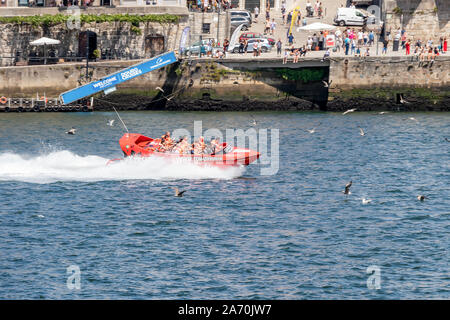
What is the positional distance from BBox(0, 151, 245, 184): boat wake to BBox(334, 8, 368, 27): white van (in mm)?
33361

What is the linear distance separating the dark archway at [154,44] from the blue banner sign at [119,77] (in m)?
6.54

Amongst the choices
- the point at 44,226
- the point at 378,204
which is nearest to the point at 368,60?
the point at 378,204

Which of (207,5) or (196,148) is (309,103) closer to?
(207,5)

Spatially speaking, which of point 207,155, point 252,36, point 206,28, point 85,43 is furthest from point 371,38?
point 207,155

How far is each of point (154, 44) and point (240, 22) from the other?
8189 mm

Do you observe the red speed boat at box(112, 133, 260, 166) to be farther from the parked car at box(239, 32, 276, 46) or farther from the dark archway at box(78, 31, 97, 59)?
the dark archway at box(78, 31, 97, 59)

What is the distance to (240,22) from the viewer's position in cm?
7825

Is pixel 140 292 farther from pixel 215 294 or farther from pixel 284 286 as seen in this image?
pixel 284 286

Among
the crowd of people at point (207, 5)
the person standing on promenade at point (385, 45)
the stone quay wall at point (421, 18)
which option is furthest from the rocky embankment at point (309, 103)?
the crowd of people at point (207, 5)

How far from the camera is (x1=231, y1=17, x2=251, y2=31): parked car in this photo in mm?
77938

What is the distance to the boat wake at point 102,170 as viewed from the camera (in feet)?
150

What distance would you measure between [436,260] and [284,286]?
6410 millimetres

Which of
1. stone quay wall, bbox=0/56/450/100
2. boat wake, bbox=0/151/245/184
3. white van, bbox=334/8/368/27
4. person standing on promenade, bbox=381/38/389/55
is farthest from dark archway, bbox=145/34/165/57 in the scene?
boat wake, bbox=0/151/245/184

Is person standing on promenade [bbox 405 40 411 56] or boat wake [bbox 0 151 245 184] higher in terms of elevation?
person standing on promenade [bbox 405 40 411 56]
